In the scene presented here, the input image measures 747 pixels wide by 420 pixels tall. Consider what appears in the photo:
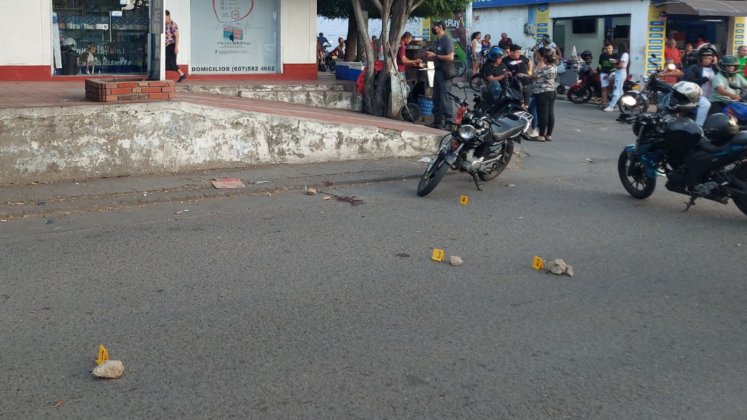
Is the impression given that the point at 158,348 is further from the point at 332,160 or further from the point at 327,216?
the point at 332,160

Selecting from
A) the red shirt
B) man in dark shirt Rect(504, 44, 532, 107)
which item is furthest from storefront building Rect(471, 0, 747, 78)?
man in dark shirt Rect(504, 44, 532, 107)

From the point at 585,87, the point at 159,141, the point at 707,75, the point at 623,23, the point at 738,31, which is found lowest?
the point at 159,141

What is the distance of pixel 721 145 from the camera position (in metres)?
8.92

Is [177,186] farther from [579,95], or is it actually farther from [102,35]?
[579,95]

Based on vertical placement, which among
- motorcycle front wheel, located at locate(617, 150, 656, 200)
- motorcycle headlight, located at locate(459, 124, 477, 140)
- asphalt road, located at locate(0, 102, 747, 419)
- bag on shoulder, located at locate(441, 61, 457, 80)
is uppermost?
bag on shoulder, located at locate(441, 61, 457, 80)

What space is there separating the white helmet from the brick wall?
6.15m

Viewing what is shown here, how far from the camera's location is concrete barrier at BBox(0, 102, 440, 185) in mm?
9766

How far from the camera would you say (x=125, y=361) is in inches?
193

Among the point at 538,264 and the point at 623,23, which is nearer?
the point at 538,264

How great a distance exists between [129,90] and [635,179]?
6.25 meters

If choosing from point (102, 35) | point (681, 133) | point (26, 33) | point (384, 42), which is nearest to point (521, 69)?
point (384, 42)

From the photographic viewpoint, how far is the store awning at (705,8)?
85.9ft

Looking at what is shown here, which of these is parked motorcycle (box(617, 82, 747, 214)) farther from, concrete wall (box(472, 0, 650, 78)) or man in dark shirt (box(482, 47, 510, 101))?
concrete wall (box(472, 0, 650, 78))

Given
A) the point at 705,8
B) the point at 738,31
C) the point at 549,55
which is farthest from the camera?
the point at 738,31
